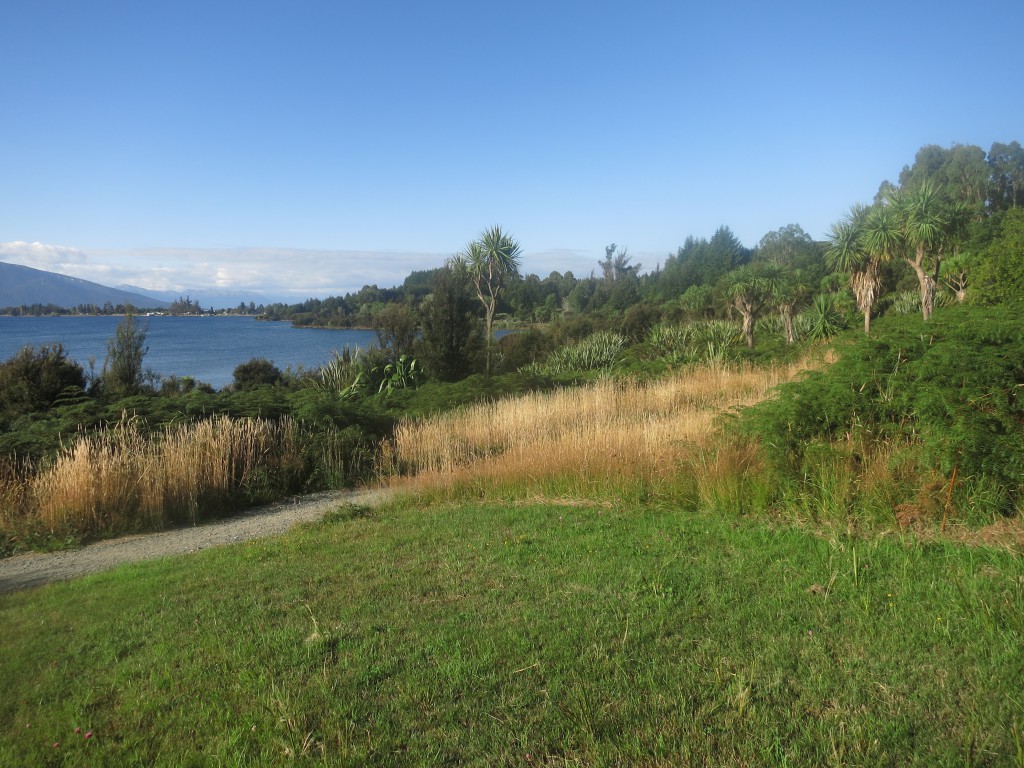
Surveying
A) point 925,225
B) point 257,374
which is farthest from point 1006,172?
point 257,374

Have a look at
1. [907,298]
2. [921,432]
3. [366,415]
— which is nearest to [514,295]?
[907,298]

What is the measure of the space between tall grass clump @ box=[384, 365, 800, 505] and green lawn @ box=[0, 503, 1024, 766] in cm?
235

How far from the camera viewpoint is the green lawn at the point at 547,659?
294cm

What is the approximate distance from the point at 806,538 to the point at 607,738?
329cm

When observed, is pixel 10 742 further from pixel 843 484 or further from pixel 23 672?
pixel 843 484

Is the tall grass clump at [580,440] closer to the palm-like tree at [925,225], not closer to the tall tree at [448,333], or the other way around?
the palm-like tree at [925,225]

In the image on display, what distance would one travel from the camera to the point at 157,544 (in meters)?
8.01

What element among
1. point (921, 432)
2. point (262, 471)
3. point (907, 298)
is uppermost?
point (907, 298)

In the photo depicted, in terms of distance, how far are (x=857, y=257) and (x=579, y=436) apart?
54.5 feet

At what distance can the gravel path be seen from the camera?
6809mm

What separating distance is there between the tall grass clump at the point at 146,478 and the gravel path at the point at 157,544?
0.46 meters

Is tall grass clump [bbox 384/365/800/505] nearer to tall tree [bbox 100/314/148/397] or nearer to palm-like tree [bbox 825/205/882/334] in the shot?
palm-like tree [bbox 825/205/882/334]

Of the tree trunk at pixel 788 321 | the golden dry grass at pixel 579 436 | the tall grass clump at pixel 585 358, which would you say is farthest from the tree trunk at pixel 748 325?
the golden dry grass at pixel 579 436

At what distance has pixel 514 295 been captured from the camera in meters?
80.6
